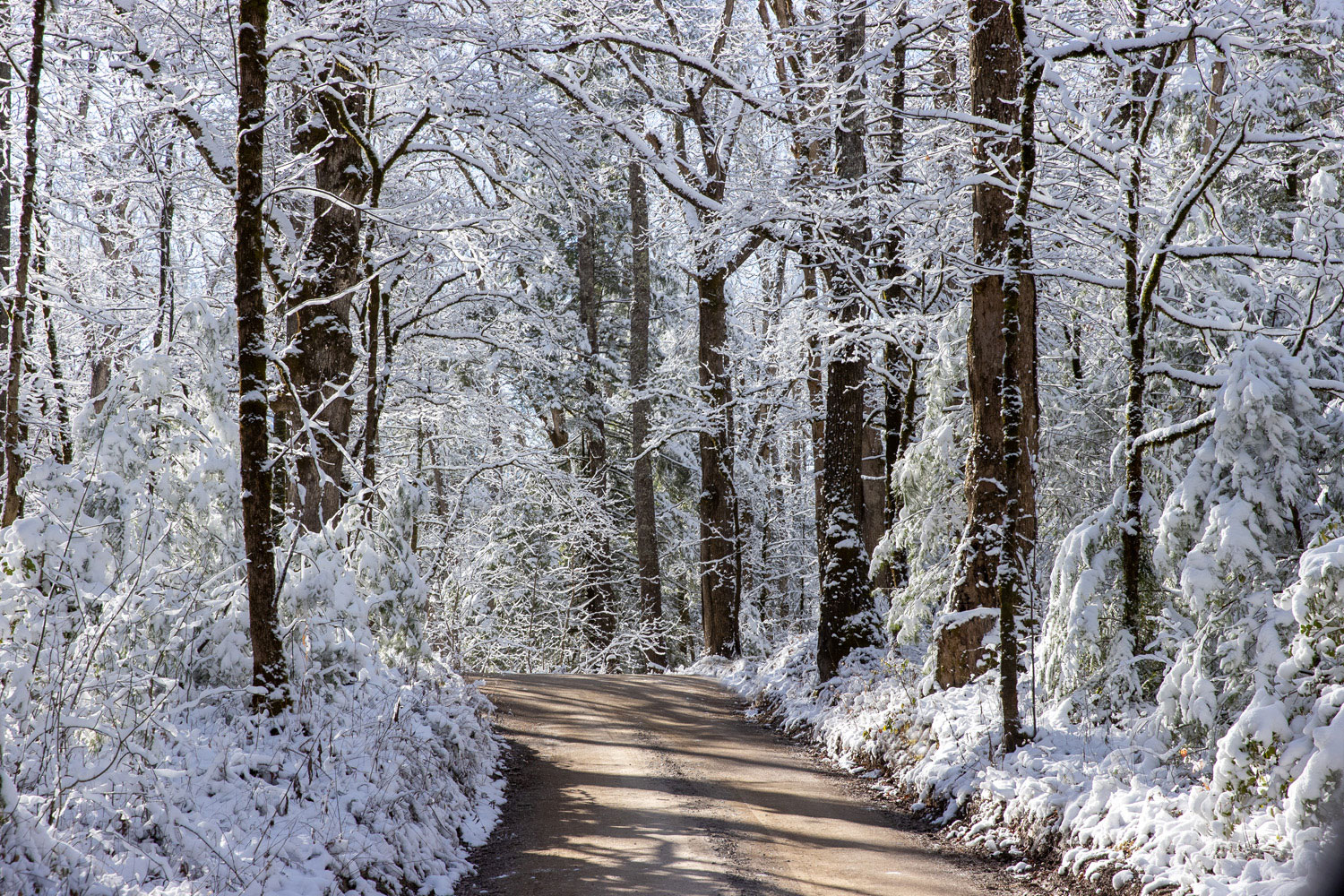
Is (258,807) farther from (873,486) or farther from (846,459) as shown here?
(873,486)

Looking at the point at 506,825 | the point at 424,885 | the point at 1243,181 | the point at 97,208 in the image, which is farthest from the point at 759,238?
the point at 424,885

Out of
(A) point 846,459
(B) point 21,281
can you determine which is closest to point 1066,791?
(A) point 846,459

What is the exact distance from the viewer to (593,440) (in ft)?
76.9

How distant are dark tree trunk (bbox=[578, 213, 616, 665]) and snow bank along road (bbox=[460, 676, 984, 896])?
39.5 feet

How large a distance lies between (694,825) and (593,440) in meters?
17.1

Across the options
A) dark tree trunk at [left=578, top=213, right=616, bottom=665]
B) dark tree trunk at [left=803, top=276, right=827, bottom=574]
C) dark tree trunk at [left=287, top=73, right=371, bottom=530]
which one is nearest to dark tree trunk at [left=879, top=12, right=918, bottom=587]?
dark tree trunk at [left=803, top=276, right=827, bottom=574]

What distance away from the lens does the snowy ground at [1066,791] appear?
14.4 ft

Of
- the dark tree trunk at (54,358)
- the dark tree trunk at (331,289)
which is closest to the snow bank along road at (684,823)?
the dark tree trunk at (331,289)

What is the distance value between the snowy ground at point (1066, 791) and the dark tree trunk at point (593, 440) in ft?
45.5

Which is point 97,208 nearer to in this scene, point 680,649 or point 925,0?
point 925,0

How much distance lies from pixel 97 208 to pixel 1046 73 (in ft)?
33.7

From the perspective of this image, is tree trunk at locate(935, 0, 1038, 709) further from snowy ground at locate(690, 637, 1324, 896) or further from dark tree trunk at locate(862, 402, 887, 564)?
dark tree trunk at locate(862, 402, 887, 564)

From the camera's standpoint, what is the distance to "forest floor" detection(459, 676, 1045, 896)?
5.52 meters

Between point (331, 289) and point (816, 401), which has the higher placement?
point (331, 289)
